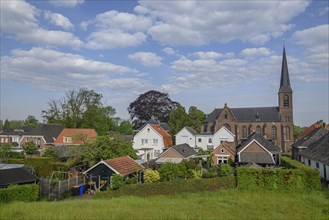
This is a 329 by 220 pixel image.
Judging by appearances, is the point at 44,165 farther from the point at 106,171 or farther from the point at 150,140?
Result: the point at 150,140

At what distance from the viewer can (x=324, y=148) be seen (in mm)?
30047

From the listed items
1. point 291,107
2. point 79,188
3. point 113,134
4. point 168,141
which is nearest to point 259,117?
point 291,107

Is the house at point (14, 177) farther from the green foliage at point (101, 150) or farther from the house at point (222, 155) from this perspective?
the house at point (222, 155)

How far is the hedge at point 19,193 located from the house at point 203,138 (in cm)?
3544

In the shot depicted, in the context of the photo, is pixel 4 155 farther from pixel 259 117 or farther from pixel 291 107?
pixel 291 107

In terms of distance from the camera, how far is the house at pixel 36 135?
5756cm

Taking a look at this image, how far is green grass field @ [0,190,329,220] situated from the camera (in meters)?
14.4

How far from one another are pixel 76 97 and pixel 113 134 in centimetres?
3266

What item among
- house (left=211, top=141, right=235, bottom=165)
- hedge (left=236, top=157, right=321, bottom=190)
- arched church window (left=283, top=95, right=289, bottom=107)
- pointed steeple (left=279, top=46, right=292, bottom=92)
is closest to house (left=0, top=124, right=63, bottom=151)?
house (left=211, top=141, right=235, bottom=165)

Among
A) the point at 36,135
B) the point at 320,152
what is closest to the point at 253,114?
the point at 320,152

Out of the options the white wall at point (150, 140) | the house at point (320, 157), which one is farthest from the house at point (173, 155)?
the house at point (320, 157)

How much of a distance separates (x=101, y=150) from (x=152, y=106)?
4480 centimetres

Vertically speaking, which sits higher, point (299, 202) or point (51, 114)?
point (51, 114)

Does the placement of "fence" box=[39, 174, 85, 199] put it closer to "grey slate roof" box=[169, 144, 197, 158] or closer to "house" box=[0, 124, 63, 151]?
"grey slate roof" box=[169, 144, 197, 158]
